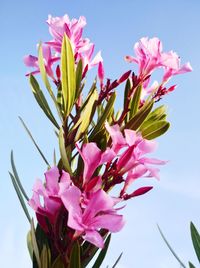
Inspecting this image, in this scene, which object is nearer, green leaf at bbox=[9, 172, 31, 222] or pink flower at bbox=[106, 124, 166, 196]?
pink flower at bbox=[106, 124, 166, 196]

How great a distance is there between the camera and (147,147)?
1122mm

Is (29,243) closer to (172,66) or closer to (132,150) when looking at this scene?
(132,150)

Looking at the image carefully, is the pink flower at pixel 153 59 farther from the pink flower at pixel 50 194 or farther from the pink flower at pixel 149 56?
the pink flower at pixel 50 194

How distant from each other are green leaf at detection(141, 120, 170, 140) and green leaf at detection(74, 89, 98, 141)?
15 centimetres

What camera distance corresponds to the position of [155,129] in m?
1.31

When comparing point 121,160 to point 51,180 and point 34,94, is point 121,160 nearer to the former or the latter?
point 51,180

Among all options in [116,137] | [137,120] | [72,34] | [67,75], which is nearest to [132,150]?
[116,137]

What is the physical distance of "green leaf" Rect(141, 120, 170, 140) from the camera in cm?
130

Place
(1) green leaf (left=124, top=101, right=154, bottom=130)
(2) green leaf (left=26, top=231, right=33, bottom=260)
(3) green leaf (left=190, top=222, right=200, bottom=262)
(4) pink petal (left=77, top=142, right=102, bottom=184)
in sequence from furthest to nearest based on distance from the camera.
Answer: (3) green leaf (left=190, top=222, right=200, bottom=262) → (1) green leaf (left=124, top=101, right=154, bottom=130) → (2) green leaf (left=26, top=231, right=33, bottom=260) → (4) pink petal (left=77, top=142, right=102, bottom=184)

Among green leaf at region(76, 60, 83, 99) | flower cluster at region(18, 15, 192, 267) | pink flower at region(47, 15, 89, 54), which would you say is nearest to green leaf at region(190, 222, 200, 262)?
flower cluster at region(18, 15, 192, 267)

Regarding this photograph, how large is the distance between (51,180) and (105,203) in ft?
0.42

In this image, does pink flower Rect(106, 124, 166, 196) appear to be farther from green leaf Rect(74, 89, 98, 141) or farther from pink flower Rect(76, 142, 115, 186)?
green leaf Rect(74, 89, 98, 141)

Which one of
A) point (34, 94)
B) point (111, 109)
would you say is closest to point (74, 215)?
point (111, 109)

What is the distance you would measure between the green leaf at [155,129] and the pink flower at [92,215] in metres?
0.36
